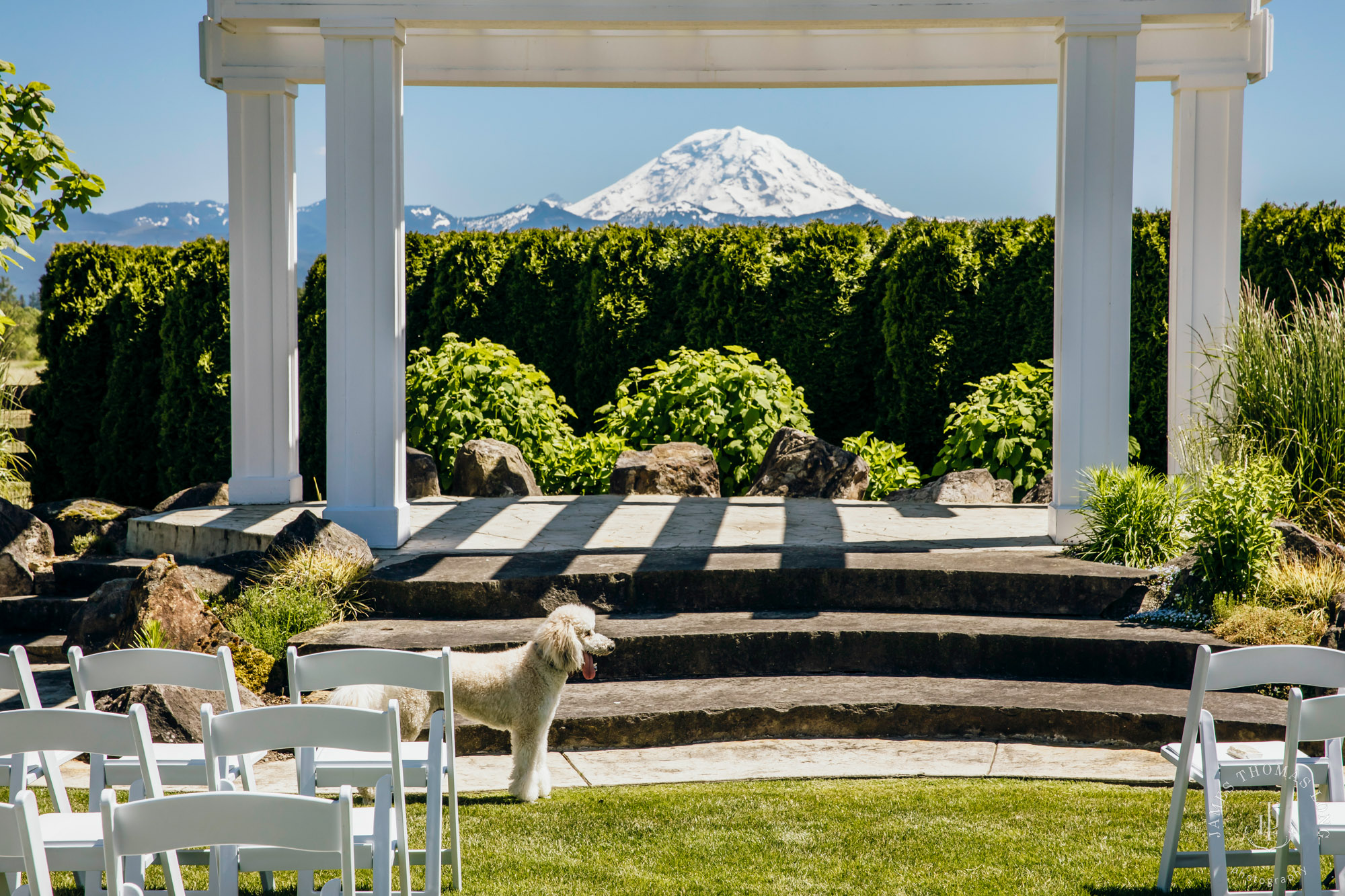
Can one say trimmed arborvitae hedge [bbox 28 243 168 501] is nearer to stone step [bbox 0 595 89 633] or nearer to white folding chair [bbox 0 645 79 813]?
stone step [bbox 0 595 89 633]

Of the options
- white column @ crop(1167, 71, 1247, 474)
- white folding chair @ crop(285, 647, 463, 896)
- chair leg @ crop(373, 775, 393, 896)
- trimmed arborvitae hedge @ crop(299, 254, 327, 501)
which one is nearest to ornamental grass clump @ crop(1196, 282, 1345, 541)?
white column @ crop(1167, 71, 1247, 474)

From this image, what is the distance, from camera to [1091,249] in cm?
641

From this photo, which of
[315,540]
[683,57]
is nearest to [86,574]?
[315,540]

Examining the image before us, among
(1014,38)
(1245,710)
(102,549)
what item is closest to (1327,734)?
(1245,710)

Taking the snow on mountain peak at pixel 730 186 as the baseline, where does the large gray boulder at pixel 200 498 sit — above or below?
below

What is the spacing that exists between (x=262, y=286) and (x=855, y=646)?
518 cm

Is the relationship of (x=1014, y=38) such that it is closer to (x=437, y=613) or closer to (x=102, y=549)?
(x=437, y=613)

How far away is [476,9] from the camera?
633 cm

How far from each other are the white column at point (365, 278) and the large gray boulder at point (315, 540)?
0.50 m

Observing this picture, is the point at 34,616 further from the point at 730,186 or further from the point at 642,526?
the point at 730,186

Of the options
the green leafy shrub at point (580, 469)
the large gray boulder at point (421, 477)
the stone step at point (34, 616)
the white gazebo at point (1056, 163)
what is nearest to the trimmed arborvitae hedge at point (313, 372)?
the large gray boulder at point (421, 477)

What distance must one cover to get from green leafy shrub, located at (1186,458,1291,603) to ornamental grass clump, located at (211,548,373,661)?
178 inches

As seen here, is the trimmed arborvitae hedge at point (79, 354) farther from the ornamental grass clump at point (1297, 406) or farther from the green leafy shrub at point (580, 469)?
the ornamental grass clump at point (1297, 406)

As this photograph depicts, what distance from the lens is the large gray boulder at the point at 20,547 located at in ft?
22.0
